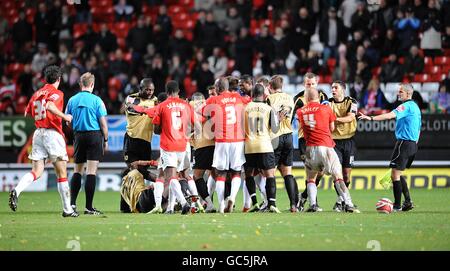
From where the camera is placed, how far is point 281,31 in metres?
29.5

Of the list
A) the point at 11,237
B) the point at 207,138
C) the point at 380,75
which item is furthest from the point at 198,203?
the point at 380,75

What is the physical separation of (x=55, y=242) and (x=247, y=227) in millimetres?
2984

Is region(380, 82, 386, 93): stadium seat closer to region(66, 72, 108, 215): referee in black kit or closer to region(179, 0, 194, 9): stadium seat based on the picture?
region(179, 0, 194, 9): stadium seat

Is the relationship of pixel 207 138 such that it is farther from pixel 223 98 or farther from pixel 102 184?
pixel 102 184

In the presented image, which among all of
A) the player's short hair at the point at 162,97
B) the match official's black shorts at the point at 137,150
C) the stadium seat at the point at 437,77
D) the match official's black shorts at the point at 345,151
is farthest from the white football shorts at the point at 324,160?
the stadium seat at the point at 437,77

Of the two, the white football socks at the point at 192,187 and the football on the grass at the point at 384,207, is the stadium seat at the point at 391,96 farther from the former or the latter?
the white football socks at the point at 192,187

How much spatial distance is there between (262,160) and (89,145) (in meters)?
2.96

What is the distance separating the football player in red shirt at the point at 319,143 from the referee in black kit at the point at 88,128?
3.42 m

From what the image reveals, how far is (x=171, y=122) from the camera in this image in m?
17.5

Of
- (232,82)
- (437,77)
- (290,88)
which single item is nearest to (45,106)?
(232,82)

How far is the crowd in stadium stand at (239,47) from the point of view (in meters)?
28.1

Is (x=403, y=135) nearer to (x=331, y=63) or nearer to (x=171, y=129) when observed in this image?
(x=171, y=129)

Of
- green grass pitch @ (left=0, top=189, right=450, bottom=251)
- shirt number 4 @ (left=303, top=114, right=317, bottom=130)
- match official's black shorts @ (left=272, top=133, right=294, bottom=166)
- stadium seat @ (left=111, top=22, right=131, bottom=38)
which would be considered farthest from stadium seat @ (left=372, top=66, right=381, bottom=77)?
shirt number 4 @ (left=303, top=114, right=317, bottom=130)

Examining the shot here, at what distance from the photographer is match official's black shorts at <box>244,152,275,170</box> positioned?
1769cm
